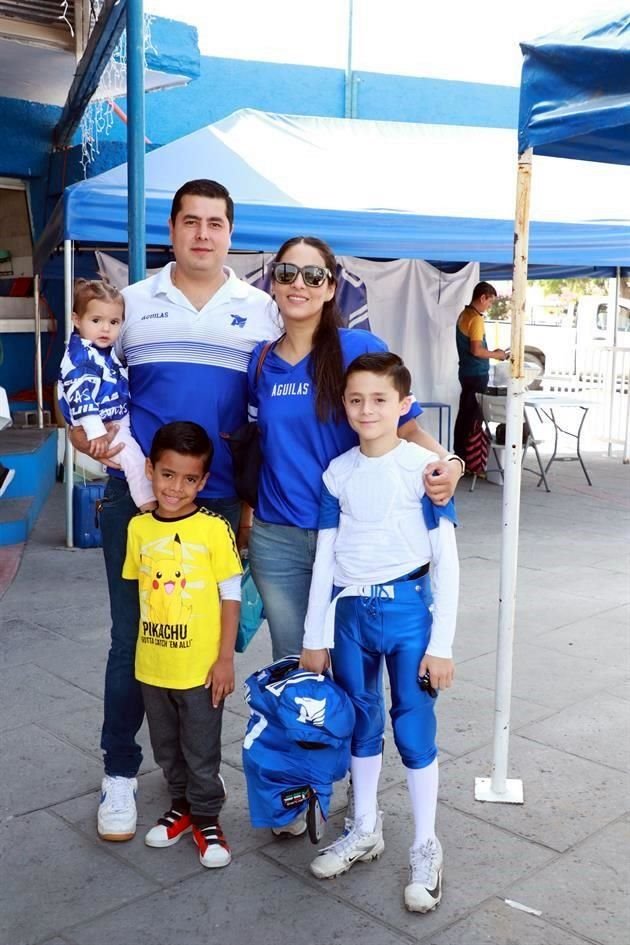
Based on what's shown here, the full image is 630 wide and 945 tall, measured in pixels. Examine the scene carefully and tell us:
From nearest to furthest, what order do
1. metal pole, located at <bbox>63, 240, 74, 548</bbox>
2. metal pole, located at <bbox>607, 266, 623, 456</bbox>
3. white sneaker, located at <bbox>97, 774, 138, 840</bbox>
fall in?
white sneaker, located at <bbox>97, 774, 138, 840</bbox>
metal pole, located at <bbox>63, 240, 74, 548</bbox>
metal pole, located at <bbox>607, 266, 623, 456</bbox>

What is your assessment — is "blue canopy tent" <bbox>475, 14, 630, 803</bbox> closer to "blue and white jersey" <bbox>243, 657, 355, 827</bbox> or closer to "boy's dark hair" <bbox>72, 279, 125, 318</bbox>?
"blue and white jersey" <bbox>243, 657, 355, 827</bbox>

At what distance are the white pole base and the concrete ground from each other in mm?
31

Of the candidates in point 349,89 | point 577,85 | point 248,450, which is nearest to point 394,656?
point 248,450

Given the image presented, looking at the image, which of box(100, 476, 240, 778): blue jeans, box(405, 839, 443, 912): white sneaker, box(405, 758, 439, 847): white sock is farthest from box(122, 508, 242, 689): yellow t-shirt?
box(405, 839, 443, 912): white sneaker

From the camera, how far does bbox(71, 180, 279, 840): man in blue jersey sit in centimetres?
290

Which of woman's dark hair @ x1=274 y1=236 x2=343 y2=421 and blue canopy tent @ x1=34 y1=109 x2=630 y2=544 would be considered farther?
blue canopy tent @ x1=34 y1=109 x2=630 y2=544

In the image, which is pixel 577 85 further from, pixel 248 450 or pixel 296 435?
pixel 248 450

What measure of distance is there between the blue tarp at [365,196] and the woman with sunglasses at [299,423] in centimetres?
391

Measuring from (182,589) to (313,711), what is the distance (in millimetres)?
518

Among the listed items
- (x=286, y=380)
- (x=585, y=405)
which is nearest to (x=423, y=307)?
(x=585, y=405)

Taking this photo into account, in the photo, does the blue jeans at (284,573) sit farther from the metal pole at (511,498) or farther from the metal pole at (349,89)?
the metal pole at (349,89)

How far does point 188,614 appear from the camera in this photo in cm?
289

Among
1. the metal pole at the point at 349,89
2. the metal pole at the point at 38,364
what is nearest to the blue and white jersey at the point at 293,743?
the metal pole at the point at 38,364

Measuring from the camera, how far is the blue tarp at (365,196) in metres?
6.70
